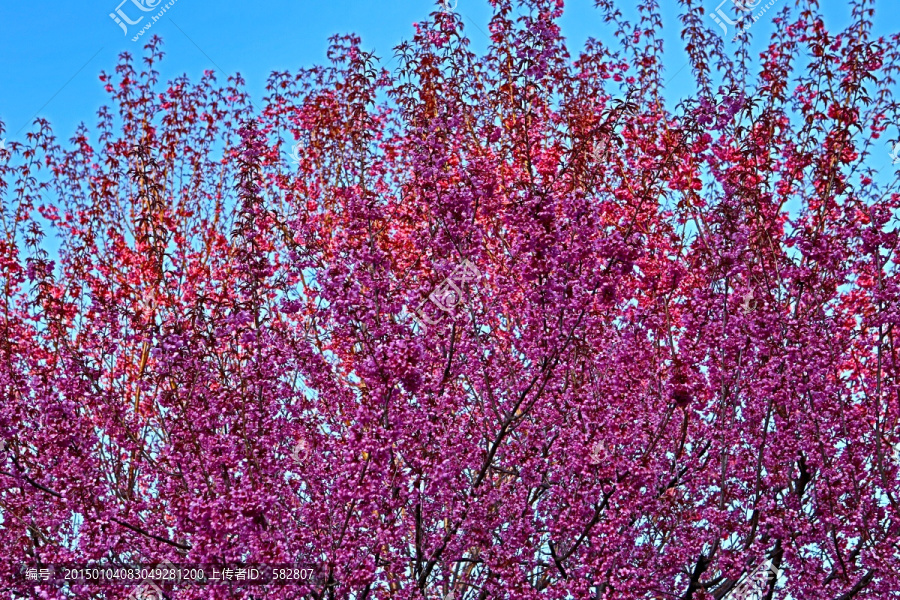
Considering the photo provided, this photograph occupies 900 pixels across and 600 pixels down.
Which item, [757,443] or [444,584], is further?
[757,443]

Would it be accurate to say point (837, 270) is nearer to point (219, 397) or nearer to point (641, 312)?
point (641, 312)

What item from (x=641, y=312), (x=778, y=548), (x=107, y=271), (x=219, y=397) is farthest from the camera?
(x=107, y=271)

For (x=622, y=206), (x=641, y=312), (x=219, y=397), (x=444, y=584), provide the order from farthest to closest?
(x=622, y=206) → (x=641, y=312) → (x=219, y=397) → (x=444, y=584)

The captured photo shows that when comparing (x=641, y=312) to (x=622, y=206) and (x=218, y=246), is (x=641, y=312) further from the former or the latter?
(x=218, y=246)

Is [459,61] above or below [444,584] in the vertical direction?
above

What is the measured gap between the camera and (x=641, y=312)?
31.0ft

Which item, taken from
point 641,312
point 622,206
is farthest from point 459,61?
point 641,312

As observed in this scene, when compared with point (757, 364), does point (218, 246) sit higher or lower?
higher

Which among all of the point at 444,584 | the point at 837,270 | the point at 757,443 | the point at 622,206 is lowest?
the point at 444,584

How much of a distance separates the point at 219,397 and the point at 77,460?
1.32 metres

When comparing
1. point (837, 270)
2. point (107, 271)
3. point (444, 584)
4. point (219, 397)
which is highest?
point (107, 271)

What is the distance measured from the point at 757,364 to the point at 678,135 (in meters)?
2.89

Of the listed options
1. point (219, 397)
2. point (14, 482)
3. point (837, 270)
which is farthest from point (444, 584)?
point (837, 270)

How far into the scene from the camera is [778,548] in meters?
8.41
